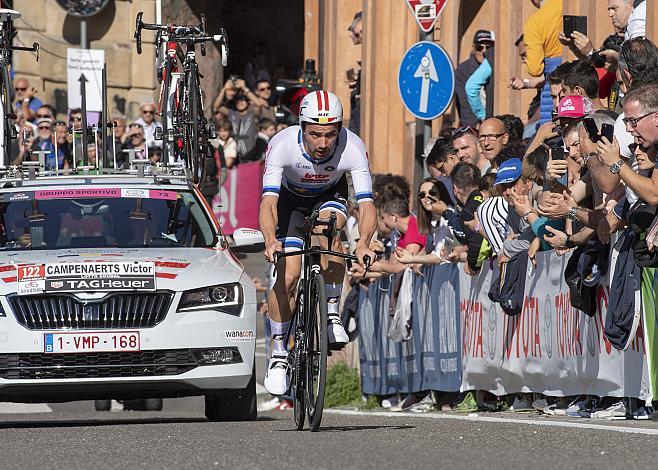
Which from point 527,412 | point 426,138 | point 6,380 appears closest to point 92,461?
point 6,380

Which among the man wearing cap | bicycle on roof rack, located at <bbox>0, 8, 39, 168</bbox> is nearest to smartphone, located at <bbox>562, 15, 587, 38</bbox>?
the man wearing cap

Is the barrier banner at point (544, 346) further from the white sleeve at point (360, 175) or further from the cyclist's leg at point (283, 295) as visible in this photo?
the cyclist's leg at point (283, 295)

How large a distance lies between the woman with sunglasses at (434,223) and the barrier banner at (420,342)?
149 millimetres

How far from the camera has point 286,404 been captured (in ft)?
73.3

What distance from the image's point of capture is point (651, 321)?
39.4 ft

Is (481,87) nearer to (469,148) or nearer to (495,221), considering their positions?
(469,148)

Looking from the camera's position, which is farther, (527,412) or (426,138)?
(426,138)

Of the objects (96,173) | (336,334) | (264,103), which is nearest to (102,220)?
(96,173)

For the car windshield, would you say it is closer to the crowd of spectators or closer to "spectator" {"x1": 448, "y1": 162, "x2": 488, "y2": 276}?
the crowd of spectators

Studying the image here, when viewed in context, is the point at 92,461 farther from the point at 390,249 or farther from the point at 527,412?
the point at 390,249

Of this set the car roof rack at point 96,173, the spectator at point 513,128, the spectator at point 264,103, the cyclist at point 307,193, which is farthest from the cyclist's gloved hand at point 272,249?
the spectator at point 264,103

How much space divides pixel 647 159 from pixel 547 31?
19.2ft

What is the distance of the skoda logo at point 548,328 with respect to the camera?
14.3m

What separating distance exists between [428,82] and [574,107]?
7.01 metres
